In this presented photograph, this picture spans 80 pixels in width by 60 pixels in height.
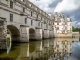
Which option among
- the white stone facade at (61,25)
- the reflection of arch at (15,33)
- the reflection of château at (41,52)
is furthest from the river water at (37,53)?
the white stone facade at (61,25)

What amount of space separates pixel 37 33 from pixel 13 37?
1017cm

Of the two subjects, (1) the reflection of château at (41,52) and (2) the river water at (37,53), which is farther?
(1) the reflection of château at (41,52)

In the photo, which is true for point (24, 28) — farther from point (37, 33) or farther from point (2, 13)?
point (37, 33)

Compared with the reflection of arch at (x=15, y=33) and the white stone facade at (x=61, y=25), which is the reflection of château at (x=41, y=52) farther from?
the white stone facade at (x=61, y=25)

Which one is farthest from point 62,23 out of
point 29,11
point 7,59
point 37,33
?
point 7,59

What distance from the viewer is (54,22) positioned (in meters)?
69.1

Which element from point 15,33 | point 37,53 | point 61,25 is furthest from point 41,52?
point 61,25

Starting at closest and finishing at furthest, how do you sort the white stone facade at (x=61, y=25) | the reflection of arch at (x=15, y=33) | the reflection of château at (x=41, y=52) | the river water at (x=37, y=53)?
the river water at (x=37, y=53) → the reflection of château at (x=41, y=52) → the reflection of arch at (x=15, y=33) → the white stone facade at (x=61, y=25)

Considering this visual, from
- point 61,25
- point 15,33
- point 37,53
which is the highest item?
point 61,25

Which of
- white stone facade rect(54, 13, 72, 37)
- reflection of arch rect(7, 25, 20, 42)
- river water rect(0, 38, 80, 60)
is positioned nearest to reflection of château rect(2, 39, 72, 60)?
river water rect(0, 38, 80, 60)

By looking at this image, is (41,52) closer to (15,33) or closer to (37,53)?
(37,53)

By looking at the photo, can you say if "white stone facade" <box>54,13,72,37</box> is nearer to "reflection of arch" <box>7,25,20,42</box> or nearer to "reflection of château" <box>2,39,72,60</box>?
"reflection of arch" <box>7,25,20,42</box>

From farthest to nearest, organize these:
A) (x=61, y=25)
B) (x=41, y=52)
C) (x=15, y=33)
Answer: (x=61, y=25)
(x=15, y=33)
(x=41, y=52)

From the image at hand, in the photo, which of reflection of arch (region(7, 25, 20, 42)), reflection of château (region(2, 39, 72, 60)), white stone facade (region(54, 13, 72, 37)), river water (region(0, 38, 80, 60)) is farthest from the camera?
white stone facade (region(54, 13, 72, 37))
